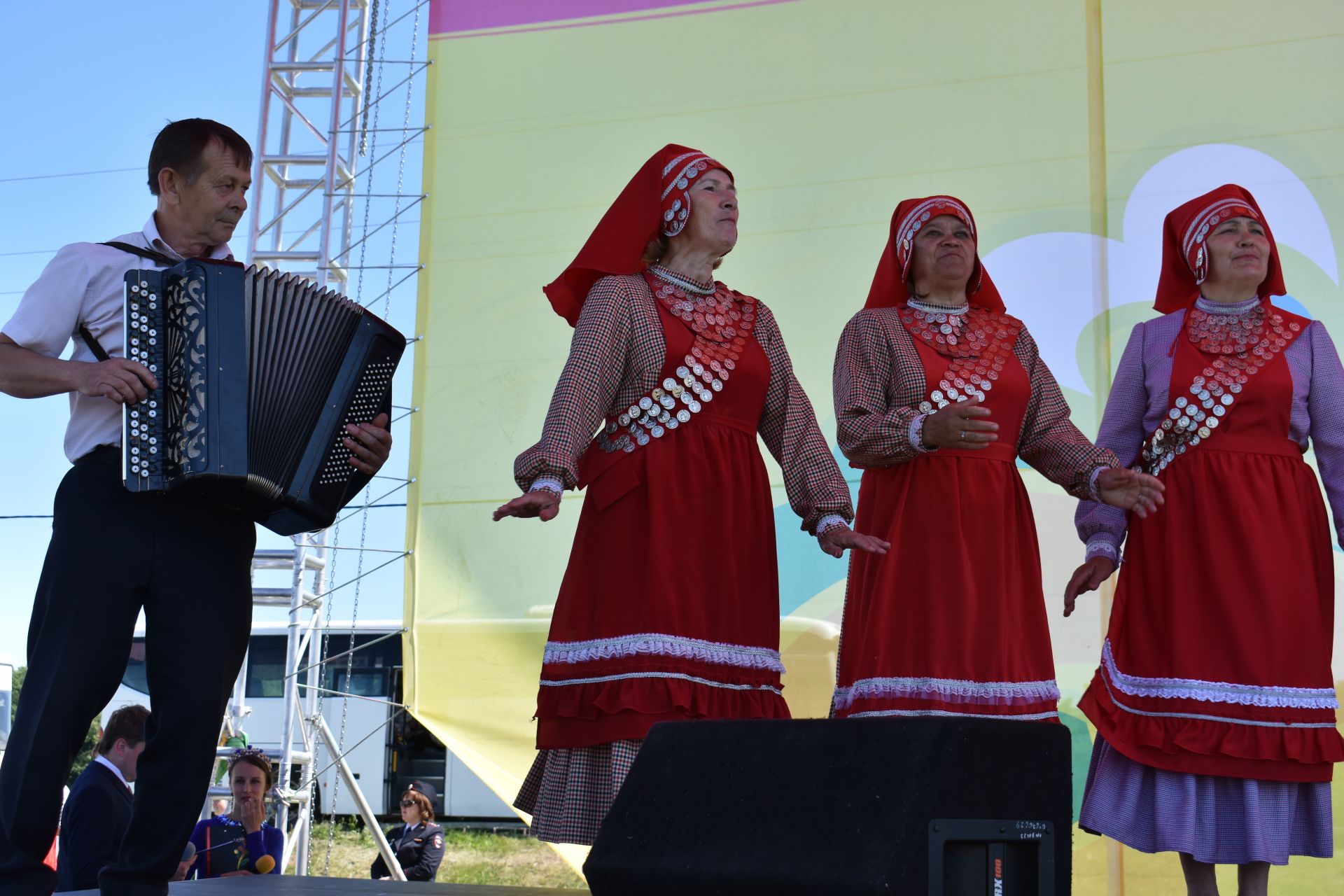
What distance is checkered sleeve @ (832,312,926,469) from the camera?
2.82m

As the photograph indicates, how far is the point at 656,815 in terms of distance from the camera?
2109mm

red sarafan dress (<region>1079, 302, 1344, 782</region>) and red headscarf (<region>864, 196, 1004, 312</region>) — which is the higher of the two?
red headscarf (<region>864, 196, 1004, 312</region>)

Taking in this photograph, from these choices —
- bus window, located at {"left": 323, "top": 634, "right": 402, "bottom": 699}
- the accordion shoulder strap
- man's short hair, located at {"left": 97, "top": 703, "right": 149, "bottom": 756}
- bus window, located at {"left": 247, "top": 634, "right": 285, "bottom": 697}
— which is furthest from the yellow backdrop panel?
bus window, located at {"left": 247, "top": 634, "right": 285, "bottom": 697}

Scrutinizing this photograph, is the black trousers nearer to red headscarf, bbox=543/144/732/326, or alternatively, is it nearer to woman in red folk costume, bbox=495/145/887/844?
woman in red folk costume, bbox=495/145/887/844

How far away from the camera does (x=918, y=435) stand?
2.78 m

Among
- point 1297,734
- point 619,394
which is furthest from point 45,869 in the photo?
point 1297,734

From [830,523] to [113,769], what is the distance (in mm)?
2464

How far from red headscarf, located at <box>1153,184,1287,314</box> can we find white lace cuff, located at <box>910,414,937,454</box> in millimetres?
830

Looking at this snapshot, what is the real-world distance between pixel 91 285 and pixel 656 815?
136 centimetres

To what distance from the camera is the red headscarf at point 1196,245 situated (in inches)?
122

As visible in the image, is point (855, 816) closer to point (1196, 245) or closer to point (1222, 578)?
point (1222, 578)

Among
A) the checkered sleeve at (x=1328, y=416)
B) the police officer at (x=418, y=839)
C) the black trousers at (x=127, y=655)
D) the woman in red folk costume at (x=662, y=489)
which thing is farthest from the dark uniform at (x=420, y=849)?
the checkered sleeve at (x=1328, y=416)

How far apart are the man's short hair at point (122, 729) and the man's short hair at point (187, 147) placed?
2.18 meters

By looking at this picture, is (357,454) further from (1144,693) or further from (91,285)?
(1144,693)
